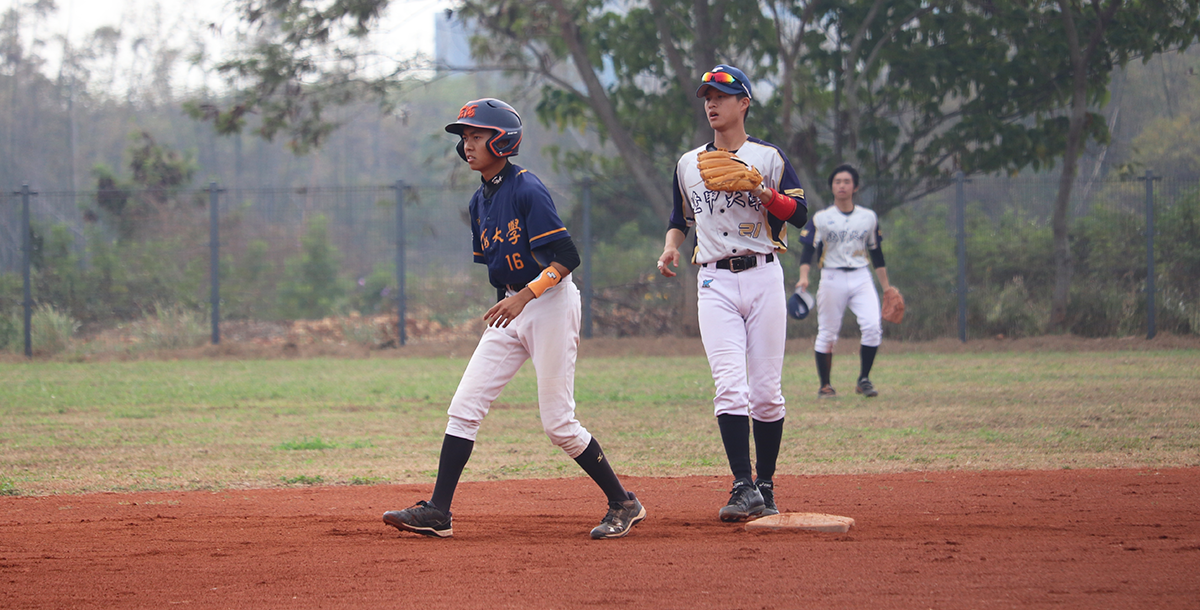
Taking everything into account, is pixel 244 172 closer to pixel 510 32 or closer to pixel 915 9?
pixel 510 32

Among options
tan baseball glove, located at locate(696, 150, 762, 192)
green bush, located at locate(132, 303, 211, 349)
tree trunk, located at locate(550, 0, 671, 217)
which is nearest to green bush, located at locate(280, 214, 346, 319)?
green bush, located at locate(132, 303, 211, 349)

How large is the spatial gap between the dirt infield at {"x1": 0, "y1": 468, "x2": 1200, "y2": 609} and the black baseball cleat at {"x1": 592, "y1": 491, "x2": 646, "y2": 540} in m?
0.08

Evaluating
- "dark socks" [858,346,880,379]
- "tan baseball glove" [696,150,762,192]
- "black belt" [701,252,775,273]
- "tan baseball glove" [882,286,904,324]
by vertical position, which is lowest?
"dark socks" [858,346,880,379]

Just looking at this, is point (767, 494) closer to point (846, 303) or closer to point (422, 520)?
point (422, 520)

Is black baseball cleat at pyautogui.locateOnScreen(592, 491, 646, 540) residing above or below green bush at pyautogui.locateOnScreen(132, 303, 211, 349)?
above

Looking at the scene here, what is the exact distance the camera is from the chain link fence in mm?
17656

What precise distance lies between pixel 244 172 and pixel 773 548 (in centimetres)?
5159

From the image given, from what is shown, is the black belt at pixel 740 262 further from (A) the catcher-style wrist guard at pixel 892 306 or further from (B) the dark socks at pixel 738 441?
(A) the catcher-style wrist guard at pixel 892 306

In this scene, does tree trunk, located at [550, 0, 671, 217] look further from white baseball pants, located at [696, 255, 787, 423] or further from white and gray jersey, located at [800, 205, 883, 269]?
white baseball pants, located at [696, 255, 787, 423]

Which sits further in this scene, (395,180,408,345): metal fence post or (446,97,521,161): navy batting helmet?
(395,180,408,345): metal fence post

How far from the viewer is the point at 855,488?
6.01m

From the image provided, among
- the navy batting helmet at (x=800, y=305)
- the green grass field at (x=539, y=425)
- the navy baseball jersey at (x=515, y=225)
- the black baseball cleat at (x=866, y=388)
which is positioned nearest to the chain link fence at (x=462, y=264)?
the green grass field at (x=539, y=425)

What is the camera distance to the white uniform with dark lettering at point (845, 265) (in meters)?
9.88

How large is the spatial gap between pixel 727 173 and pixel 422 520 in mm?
2107
